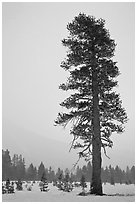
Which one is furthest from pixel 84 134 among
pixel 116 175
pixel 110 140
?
pixel 116 175

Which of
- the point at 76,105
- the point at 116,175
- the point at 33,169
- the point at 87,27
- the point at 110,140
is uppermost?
the point at 87,27

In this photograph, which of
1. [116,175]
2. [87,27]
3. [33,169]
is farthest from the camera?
[116,175]

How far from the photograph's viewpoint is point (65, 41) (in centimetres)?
1586

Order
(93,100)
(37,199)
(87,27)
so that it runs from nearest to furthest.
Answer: (37,199) → (93,100) → (87,27)

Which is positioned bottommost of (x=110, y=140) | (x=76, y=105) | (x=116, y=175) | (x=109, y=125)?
(x=116, y=175)

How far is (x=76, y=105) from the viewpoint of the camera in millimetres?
15070

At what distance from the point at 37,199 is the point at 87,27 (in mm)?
11155

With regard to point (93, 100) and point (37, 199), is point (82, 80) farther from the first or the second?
point (37, 199)

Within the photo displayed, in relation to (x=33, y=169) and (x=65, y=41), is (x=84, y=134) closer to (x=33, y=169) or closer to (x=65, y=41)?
(x=65, y=41)

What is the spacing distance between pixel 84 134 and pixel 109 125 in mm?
1779

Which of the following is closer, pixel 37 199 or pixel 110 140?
pixel 37 199

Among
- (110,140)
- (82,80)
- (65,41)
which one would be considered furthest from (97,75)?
(110,140)

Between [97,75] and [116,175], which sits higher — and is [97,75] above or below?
above

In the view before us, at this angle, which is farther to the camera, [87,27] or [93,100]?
[87,27]
